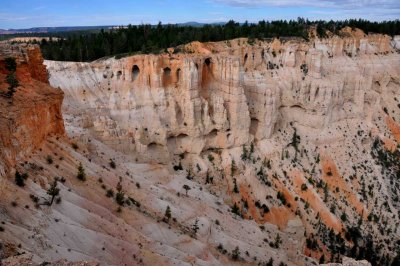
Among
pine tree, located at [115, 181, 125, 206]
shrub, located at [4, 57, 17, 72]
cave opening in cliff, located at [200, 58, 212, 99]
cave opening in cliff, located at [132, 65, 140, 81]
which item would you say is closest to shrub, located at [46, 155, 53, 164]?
pine tree, located at [115, 181, 125, 206]

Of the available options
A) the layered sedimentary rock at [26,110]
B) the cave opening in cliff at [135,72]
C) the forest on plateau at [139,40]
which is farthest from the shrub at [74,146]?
the forest on plateau at [139,40]

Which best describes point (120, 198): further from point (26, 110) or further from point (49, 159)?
point (26, 110)

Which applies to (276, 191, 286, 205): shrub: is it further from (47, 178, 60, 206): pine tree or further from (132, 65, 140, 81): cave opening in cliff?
(47, 178, 60, 206): pine tree

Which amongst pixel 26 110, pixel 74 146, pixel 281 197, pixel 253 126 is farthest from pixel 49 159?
pixel 253 126

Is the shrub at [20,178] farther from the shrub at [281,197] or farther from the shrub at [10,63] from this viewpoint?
the shrub at [281,197]

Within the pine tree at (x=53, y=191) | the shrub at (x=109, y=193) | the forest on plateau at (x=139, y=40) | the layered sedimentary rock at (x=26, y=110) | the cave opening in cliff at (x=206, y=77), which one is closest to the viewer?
the pine tree at (x=53, y=191)

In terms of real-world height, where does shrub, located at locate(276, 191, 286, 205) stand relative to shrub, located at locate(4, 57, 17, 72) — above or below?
below

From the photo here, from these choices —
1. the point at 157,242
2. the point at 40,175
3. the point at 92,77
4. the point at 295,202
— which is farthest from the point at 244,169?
the point at 40,175

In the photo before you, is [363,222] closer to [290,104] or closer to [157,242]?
[290,104]
